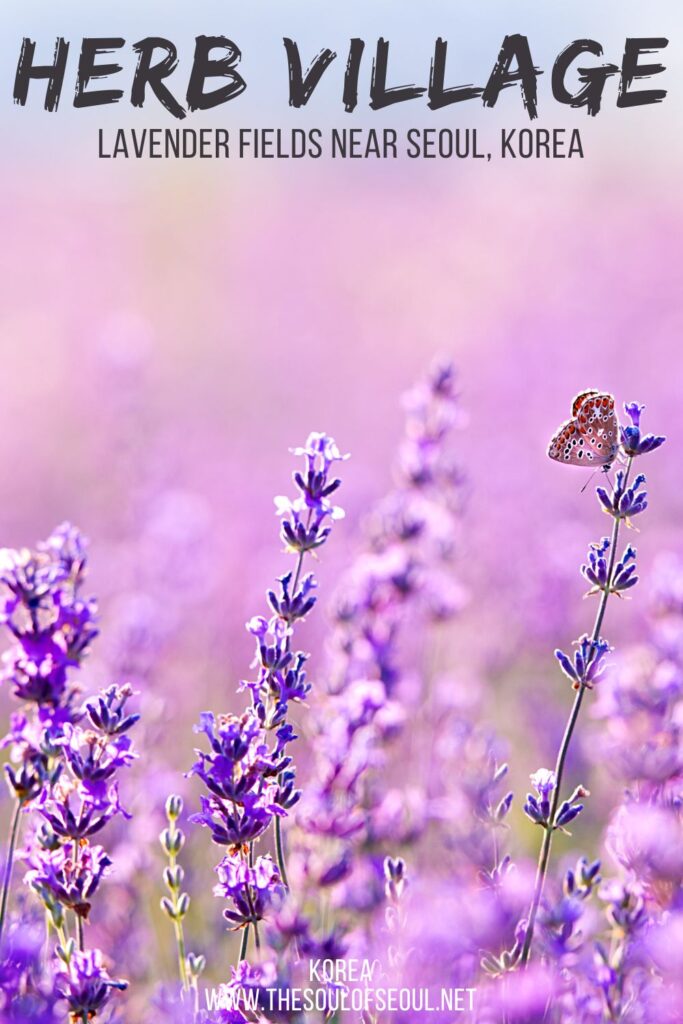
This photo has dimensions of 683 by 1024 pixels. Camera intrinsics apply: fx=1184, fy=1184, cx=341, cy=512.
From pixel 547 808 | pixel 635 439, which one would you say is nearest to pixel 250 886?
pixel 547 808

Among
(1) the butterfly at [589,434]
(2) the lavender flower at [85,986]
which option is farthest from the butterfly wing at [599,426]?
(2) the lavender flower at [85,986]

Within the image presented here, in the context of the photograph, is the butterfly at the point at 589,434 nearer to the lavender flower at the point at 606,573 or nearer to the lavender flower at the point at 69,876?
the lavender flower at the point at 606,573

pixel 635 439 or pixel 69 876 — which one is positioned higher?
pixel 635 439

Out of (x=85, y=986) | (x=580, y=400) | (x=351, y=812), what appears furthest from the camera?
(x=351, y=812)

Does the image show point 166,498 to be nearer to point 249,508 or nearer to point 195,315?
point 249,508

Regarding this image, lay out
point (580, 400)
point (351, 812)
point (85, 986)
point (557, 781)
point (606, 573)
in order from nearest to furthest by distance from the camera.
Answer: point (85, 986), point (557, 781), point (606, 573), point (580, 400), point (351, 812)

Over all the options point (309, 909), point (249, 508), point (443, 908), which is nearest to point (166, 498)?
point (249, 508)

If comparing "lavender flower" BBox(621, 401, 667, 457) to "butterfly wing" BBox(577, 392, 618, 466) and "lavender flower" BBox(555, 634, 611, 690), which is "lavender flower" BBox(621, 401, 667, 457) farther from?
"lavender flower" BBox(555, 634, 611, 690)

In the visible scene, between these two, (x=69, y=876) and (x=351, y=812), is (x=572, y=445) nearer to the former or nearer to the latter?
(x=351, y=812)
